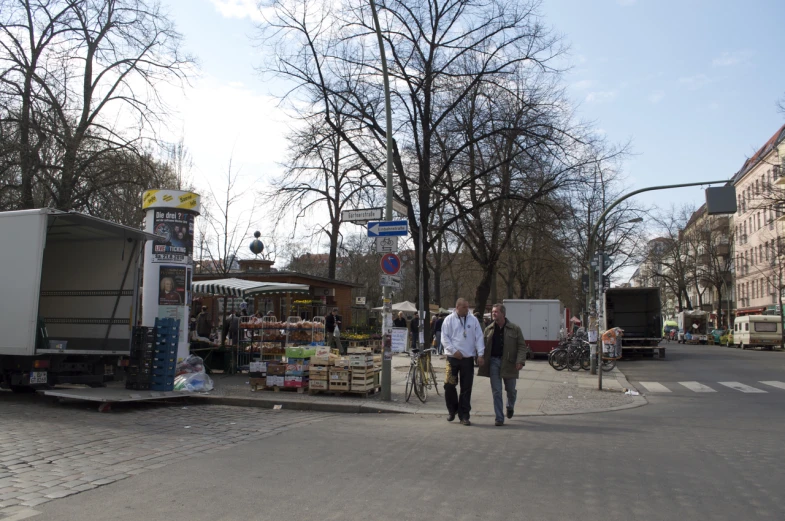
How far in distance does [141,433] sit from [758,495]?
705cm

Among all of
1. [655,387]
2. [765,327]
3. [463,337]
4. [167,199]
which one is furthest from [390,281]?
[765,327]

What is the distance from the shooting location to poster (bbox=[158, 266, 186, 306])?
1463cm

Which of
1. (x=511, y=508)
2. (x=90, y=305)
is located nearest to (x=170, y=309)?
(x=90, y=305)

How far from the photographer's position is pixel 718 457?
7.00 meters

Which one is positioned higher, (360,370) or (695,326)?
(695,326)

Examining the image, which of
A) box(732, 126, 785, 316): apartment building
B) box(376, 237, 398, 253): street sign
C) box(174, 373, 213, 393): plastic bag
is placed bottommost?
box(174, 373, 213, 393): plastic bag

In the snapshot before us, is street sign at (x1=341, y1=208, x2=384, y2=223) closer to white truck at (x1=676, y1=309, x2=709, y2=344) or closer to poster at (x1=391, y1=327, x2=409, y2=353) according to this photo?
poster at (x1=391, y1=327, x2=409, y2=353)

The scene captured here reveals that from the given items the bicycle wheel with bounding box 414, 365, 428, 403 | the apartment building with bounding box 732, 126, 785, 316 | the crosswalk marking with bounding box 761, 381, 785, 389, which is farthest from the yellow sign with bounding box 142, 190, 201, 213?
the apartment building with bounding box 732, 126, 785, 316

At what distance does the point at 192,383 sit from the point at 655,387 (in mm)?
11460

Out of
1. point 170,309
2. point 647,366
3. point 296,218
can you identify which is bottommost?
point 647,366

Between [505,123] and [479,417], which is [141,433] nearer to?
[479,417]

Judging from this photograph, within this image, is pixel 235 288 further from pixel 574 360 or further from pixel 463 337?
pixel 574 360

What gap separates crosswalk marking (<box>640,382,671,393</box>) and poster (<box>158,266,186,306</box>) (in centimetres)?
1158

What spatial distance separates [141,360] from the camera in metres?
11.6
